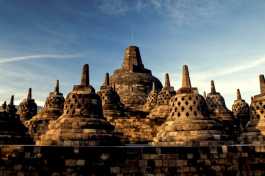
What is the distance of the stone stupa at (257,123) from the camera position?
13734mm

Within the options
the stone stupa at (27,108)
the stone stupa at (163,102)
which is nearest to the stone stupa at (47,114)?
the stone stupa at (27,108)

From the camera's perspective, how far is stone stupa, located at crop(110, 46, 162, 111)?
103ft

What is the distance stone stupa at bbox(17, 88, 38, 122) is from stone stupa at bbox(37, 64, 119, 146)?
1542 cm

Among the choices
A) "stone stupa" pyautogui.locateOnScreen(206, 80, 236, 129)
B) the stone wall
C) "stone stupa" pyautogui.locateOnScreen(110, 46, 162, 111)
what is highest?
"stone stupa" pyautogui.locateOnScreen(110, 46, 162, 111)

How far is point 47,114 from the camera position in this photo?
22609 millimetres

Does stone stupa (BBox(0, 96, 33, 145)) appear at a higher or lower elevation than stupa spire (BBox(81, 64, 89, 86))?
lower

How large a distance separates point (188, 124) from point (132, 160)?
192 inches

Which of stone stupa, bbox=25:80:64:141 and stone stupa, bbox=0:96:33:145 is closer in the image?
stone stupa, bbox=0:96:33:145

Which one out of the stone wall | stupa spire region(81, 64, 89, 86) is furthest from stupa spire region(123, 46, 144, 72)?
the stone wall

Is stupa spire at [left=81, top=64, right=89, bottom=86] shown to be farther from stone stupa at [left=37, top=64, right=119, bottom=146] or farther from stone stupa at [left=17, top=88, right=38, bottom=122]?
stone stupa at [left=17, top=88, right=38, bottom=122]

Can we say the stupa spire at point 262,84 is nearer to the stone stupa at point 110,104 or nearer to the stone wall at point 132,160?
the stone wall at point 132,160

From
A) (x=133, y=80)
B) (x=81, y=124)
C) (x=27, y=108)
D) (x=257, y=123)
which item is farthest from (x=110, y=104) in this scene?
(x=133, y=80)

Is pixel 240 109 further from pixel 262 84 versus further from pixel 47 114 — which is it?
pixel 47 114

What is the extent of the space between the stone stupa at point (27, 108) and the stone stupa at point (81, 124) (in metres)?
15.4
